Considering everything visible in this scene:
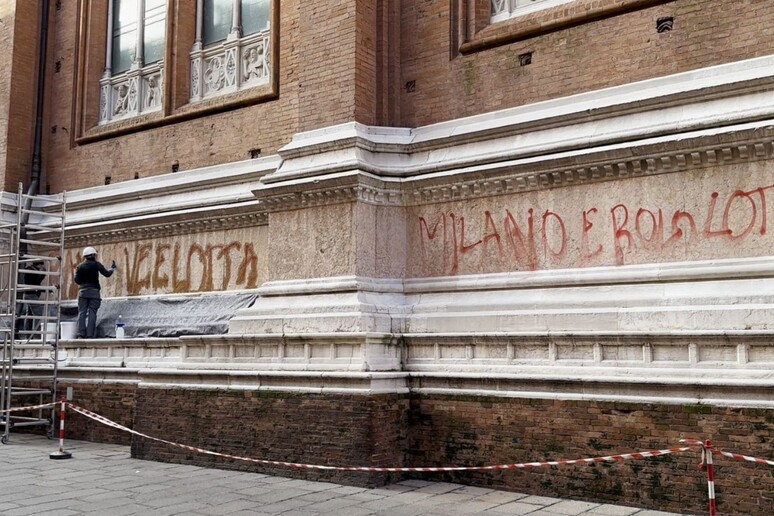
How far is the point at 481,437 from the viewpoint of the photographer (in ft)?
28.2

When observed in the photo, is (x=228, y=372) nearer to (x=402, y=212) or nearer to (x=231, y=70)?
(x=402, y=212)

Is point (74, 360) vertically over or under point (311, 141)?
under

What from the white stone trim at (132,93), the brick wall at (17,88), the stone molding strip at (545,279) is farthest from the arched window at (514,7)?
the brick wall at (17,88)

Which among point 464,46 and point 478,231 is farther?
point 464,46

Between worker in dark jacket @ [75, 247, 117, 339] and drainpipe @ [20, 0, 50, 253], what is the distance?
2930 millimetres

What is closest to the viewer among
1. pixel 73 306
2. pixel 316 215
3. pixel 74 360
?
pixel 316 215

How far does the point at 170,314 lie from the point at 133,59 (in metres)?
5.63

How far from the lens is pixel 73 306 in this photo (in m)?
14.5

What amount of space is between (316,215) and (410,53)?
2588mm

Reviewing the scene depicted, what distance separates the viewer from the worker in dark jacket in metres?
13.4

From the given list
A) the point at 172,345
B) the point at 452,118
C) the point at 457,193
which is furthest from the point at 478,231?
the point at 172,345

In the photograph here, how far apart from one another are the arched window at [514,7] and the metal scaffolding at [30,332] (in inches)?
307

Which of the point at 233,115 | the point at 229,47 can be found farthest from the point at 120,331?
the point at 229,47

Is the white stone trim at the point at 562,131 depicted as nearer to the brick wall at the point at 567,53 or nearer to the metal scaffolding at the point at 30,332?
the brick wall at the point at 567,53
